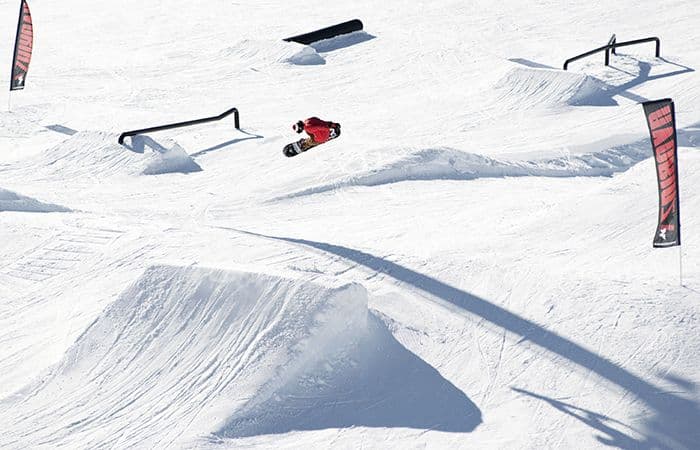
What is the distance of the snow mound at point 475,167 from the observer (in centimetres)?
1338

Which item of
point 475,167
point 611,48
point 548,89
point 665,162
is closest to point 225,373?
point 665,162

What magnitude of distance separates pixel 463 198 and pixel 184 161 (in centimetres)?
434

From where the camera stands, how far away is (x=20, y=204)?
41.7 ft

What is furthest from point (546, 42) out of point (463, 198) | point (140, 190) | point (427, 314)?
point (427, 314)

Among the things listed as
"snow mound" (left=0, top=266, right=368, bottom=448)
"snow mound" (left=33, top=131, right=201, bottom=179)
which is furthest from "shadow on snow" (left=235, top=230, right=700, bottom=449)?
"snow mound" (left=33, top=131, right=201, bottom=179)

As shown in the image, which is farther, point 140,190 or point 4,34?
point 4,34

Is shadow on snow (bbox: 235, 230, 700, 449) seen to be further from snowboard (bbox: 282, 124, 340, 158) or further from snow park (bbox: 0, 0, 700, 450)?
snowboard (bbox: 282, 124, 340, 158)

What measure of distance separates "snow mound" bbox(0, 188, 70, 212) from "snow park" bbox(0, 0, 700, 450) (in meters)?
0.03

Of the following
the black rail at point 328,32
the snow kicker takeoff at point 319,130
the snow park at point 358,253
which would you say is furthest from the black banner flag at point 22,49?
the snow kicker takeoff at point 319,130

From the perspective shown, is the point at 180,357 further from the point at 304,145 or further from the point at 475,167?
the point at 475,167

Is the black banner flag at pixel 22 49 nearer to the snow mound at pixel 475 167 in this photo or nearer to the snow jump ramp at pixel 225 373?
the snow mound at pixel 475 167

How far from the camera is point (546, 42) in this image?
2045 centimetres

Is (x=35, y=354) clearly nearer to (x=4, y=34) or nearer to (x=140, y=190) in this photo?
(x=140, y=190)

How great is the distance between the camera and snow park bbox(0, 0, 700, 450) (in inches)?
320
